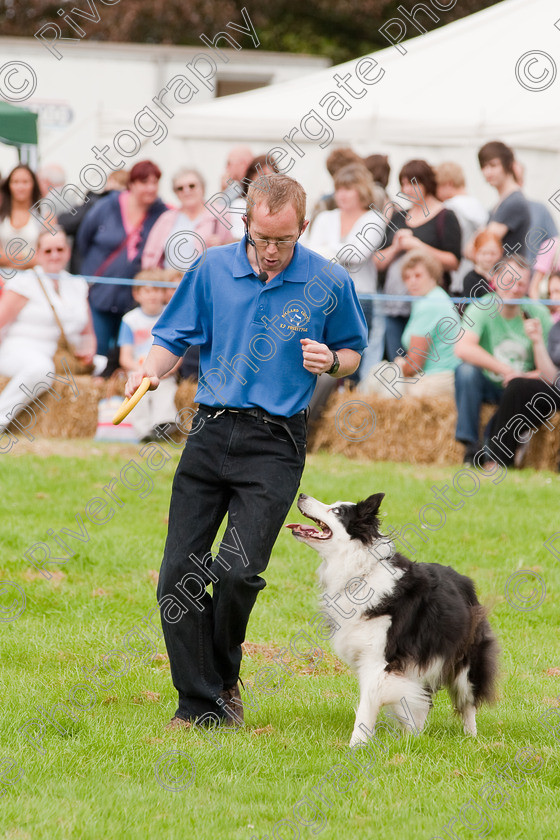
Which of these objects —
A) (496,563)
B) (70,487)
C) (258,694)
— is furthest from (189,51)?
(258,694)

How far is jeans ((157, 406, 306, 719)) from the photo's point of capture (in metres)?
5.09

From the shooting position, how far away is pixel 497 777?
489cm

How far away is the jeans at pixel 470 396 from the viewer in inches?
460

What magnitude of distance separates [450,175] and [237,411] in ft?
30.1

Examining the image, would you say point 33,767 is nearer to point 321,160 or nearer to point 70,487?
point 70,487

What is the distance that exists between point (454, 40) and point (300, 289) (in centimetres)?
1280

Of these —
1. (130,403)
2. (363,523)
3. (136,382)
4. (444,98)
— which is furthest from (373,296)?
(130,403)

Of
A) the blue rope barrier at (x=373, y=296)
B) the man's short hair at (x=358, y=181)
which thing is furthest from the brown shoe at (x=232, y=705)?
the man's short hair at (x=358, y=181)

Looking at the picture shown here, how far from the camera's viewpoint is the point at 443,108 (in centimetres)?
1507

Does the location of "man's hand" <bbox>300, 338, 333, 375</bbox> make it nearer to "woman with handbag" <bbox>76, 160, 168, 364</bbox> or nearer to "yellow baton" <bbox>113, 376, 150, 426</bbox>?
"yellow baton" <bbox>113, 376, 150, 426</bbox>

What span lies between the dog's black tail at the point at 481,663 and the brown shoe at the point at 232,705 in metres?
1.19

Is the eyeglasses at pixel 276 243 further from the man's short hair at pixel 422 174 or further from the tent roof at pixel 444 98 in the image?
the tent roof at pixel 444 98

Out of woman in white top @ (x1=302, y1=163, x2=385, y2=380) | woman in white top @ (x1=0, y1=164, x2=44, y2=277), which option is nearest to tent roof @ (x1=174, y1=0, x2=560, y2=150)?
woman in white top @ (x1=302, y1=163, x2=385, y2=380)

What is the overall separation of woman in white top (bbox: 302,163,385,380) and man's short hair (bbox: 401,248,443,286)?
1.60ft
